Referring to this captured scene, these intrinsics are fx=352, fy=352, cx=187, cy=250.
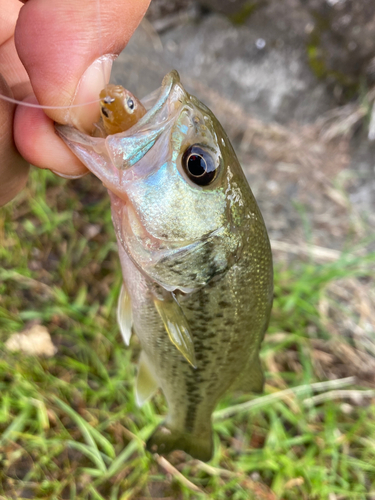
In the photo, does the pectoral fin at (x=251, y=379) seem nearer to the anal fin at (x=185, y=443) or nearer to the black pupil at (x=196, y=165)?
the anal fin at (x=185, y=443)

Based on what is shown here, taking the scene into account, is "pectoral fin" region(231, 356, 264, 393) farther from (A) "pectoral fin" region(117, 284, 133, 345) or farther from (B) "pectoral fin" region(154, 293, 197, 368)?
(A) "pectoral fin" region(117, 284, 133, 345)


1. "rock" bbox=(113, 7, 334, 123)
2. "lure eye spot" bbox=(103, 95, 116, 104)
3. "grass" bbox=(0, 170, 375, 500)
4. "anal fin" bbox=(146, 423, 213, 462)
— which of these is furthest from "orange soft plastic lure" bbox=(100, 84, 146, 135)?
"rock" bbox=(113, 7, 334, 123)

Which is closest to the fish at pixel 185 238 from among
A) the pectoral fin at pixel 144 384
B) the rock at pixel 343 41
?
the pectoral fin at pixel 144 384

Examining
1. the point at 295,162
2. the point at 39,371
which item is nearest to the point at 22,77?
the point at 39,371

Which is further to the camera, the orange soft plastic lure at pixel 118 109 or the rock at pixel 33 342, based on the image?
the rock at pixel 33 342

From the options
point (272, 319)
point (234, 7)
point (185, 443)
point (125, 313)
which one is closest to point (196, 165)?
point (125, 313)
